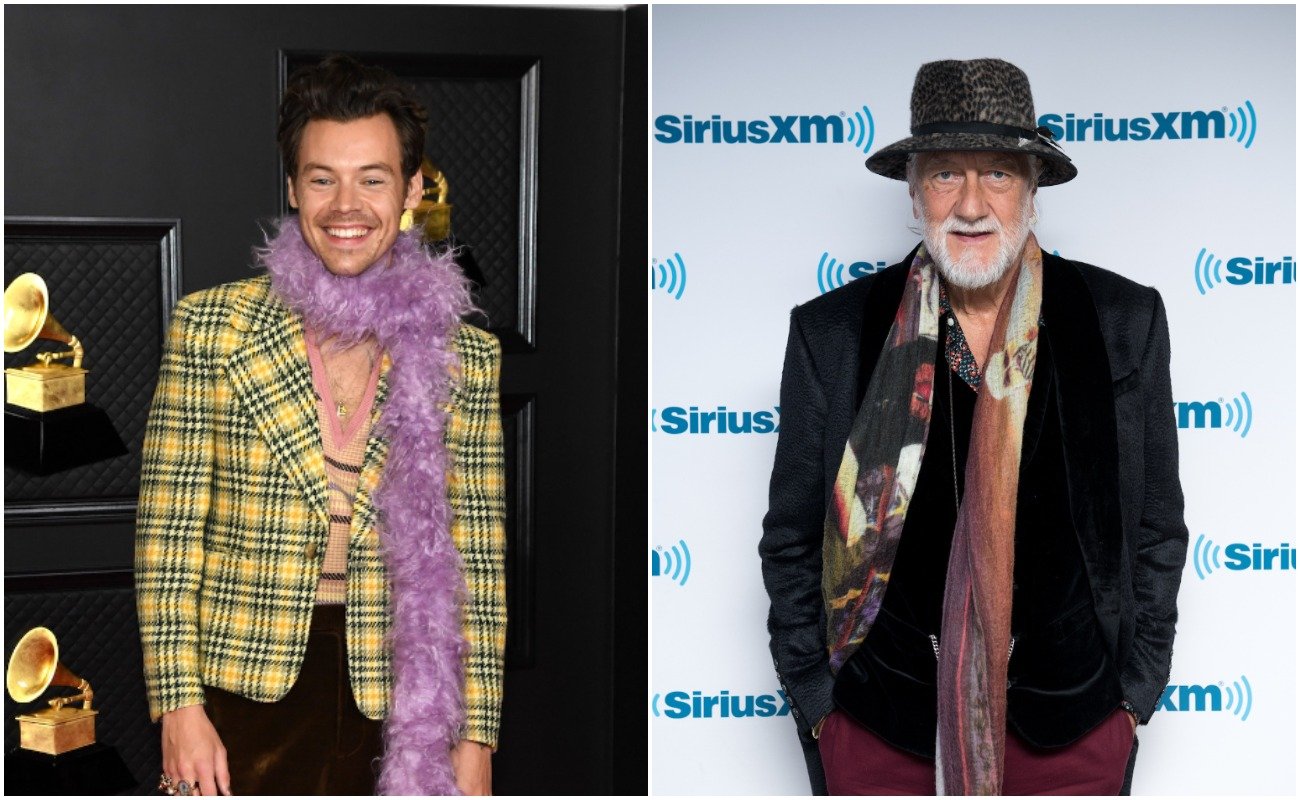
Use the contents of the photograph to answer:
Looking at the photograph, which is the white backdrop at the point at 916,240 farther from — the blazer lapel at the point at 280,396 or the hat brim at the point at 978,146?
the blazer lapel at the point at 280,396

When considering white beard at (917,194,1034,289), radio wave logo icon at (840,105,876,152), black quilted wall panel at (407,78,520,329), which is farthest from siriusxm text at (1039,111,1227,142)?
black quilted wall panel at (407,78,520,329)

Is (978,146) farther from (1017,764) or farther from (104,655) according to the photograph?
(104,655)

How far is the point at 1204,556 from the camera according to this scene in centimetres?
318

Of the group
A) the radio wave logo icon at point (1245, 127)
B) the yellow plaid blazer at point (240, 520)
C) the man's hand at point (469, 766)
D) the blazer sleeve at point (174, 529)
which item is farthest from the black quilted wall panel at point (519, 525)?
the radio wave logo icon at point (1245, 127)

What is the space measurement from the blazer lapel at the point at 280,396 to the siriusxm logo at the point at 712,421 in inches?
42.9

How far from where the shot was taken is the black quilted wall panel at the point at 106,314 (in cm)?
286

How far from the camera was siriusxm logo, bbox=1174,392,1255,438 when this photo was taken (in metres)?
3.16

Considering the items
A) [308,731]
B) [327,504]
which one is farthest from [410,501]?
[308,731]

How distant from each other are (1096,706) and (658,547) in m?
1.14

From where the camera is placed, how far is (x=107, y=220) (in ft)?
9.39

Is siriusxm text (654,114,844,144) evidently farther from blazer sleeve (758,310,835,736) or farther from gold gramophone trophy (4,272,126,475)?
gold gramophone trophy (4,272,126,475)

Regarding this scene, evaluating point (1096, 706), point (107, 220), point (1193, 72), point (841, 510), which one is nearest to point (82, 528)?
point (107, 220)

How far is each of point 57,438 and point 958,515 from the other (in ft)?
5.84

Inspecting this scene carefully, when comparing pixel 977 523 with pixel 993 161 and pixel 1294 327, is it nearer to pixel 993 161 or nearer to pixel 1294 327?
pixel 993 161
